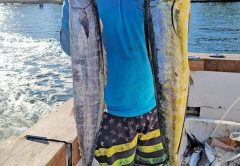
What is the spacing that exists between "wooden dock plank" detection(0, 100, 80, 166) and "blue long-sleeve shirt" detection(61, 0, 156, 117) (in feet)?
2.02

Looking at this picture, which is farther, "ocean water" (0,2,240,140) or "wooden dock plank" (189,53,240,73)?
"ocean water" (0,2,240,140)

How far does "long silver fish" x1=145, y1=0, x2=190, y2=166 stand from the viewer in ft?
5.66

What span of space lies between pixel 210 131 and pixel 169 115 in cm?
315

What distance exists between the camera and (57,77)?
15.6 meters

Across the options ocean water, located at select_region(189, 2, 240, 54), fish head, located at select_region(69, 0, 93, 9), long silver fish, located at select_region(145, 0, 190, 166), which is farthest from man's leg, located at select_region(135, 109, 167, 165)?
ocean water, located at select_region(189, 2, 240, 54)

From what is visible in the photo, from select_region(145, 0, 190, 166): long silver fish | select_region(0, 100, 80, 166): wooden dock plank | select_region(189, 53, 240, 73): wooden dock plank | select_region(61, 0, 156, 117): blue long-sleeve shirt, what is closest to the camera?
select_region(145, 0, 190, 166): long silver fish

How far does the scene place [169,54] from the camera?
1.82m

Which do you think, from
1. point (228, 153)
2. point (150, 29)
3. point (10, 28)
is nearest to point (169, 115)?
point (150, 29)

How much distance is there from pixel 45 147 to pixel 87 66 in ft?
4.06

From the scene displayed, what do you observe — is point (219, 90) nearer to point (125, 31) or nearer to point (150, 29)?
point (125, 31)

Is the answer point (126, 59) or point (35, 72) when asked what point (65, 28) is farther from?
point (35, 72)

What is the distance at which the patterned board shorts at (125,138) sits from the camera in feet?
8.55

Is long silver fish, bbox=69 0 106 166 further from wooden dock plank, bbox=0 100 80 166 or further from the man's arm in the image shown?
wooden dock plank, bbox=0 100 80 166

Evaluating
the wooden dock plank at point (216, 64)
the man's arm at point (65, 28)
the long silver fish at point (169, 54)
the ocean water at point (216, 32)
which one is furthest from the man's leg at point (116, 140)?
the ocean water at point (216, 32)
